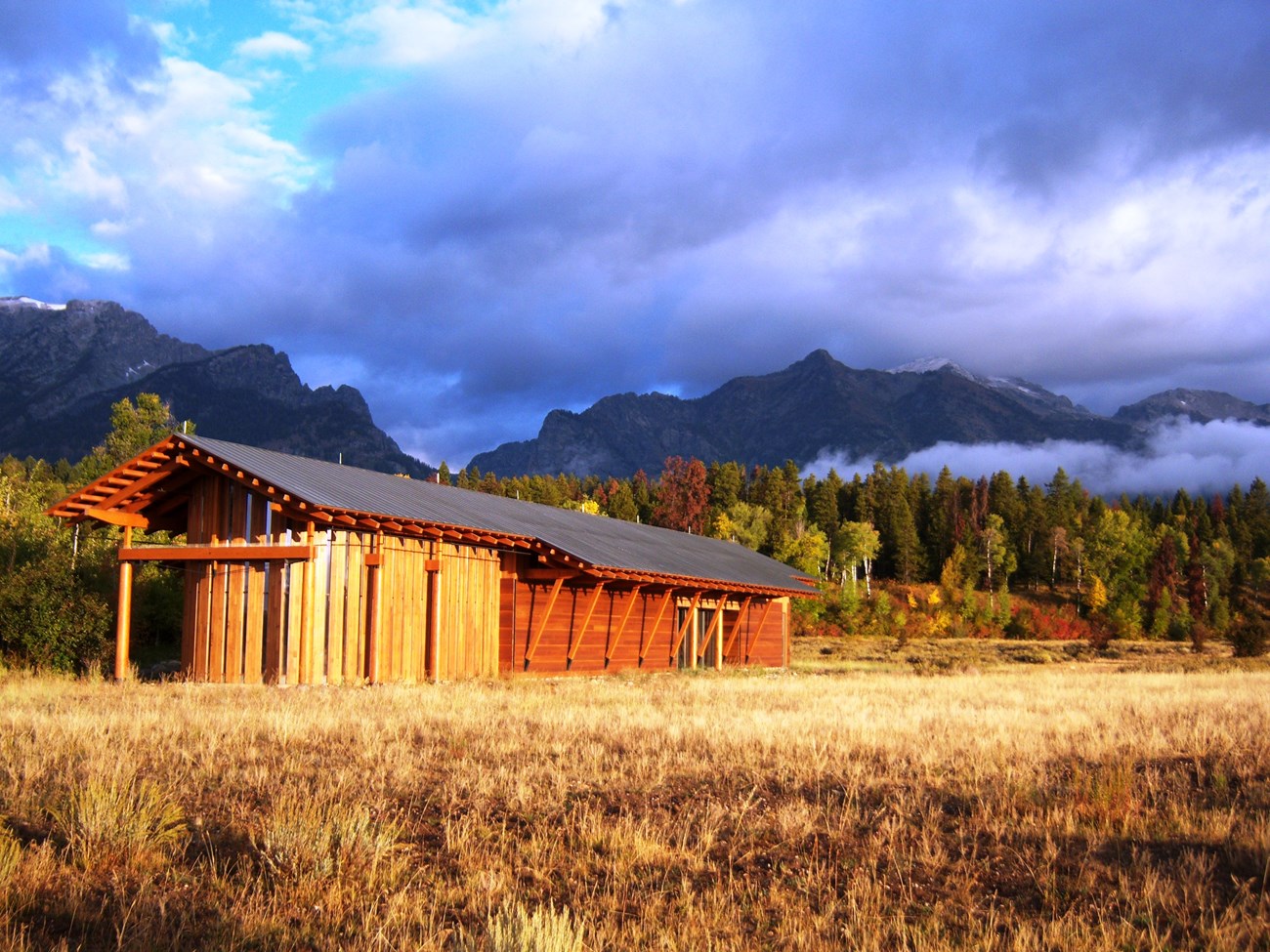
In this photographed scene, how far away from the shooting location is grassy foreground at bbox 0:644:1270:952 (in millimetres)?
5551

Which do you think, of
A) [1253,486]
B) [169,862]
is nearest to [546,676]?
[169,862]

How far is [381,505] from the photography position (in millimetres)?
20391

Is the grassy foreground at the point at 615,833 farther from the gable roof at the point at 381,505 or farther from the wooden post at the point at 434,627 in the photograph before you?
the wooden post at the point at 434,627

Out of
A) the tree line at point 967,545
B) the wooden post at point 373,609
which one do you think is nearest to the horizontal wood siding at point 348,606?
the wooden post at point 373,609

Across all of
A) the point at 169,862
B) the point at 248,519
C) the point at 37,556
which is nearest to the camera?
the point at 169,862

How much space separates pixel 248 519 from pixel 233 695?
17.5 ft

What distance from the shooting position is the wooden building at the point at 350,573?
19.4 meters

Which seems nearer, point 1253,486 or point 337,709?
point 337,709

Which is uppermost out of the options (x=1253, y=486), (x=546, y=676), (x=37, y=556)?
(x=1253, y=486)

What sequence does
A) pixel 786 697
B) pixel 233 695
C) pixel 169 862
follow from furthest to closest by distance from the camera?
pixel 786 697
pixel 233 695
pixel 169 862

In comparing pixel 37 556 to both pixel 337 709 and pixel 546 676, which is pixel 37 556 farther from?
pixel 337 709

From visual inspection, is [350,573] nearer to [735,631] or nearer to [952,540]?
[735,631]

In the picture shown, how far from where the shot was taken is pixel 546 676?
24.1 meters

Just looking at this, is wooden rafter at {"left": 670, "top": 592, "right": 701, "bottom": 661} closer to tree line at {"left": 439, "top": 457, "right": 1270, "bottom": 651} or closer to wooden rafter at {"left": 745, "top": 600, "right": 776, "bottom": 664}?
wooden rafter at {"left": 745, "top": 600, "right": 776, "bottom": 664}
